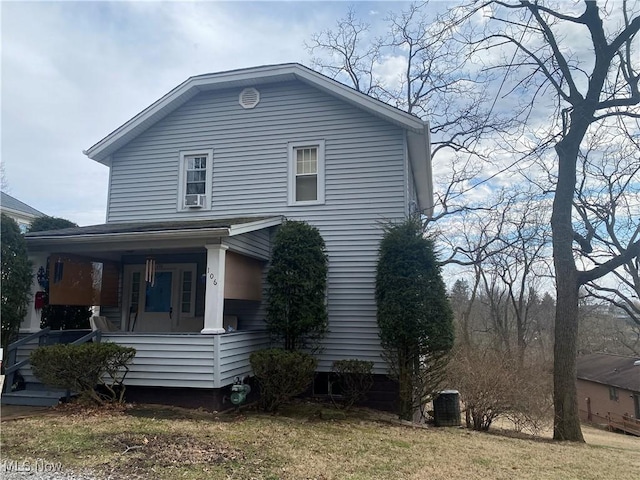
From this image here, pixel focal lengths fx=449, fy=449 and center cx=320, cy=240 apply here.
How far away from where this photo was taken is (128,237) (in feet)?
26.9

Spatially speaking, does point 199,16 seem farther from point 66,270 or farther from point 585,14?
point 585,14

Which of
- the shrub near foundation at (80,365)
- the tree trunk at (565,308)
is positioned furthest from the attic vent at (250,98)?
the tree trunk at (565,308)

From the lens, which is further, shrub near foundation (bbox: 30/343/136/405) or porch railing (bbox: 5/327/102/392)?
porch railing (bbox: 5/327/102/392)

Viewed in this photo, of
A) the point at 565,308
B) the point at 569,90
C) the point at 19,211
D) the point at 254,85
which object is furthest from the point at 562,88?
the point at 19,211

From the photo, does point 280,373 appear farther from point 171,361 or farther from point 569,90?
point 569,90

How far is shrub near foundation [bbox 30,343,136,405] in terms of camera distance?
23.0 feet

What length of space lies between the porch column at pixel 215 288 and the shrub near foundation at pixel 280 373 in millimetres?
912

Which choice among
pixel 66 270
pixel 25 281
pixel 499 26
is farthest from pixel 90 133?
pixel 499 26

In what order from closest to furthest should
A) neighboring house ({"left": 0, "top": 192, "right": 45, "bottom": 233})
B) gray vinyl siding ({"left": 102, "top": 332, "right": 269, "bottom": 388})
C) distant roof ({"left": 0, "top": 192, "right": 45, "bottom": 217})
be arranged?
gray vinyl siding ({"left": 102, "top": 332, "right": 269, "bottom": 388})
neighboring house ({"left": 0, "top": 192, "right": 45, "bottom": 233})
distant roof ({"left": 0, "top": 192, "right": 45, "bottom": 217})

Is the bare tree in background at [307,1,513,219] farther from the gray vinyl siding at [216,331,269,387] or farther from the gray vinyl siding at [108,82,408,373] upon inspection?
the gray vinyl siding at [216,331,269,387]

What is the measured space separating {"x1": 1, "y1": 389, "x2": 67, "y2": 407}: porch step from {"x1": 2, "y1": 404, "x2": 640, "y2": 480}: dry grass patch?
785 mm

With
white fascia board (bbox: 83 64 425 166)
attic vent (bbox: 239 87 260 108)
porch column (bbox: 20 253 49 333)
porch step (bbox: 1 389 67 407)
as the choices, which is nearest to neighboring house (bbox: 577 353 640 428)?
white fascia board (bbox: 83 64 425 166)

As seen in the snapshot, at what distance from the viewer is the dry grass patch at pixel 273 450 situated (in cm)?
477

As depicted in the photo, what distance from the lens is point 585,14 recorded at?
34.0 ft
